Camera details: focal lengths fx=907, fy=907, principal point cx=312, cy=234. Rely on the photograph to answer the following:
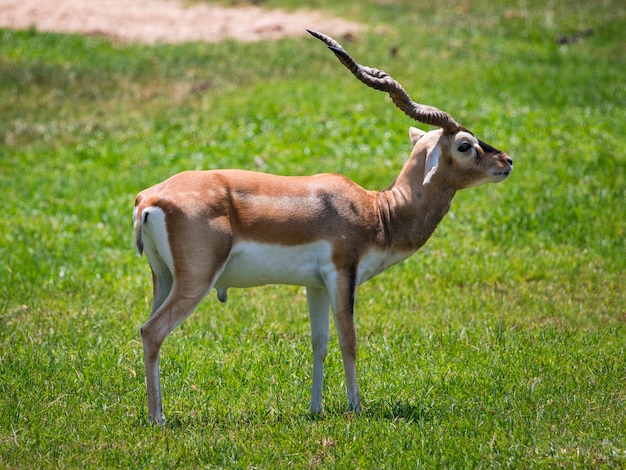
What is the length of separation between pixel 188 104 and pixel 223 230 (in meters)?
11.2

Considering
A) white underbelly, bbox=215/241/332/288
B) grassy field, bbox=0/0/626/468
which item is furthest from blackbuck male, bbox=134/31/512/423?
grassy field, bbox=0/0/626/468

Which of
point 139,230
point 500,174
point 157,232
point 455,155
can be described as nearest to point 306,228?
point 157,232

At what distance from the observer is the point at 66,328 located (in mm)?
7684

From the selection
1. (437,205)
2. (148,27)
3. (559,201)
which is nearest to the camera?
(437,205)

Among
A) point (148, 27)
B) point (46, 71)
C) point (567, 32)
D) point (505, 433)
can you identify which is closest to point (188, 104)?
point (46, 71)

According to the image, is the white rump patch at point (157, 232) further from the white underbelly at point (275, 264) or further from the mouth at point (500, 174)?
the mouth at point (500, 174)

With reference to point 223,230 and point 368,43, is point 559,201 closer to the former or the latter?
point 223,230

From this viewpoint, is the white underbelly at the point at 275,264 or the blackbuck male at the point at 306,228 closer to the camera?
the blackbuck male at the point at 306,228

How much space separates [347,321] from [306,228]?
0.66 meters

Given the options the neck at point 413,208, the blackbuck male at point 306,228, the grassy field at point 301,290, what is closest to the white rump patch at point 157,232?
the blackbuck male at point 306,228

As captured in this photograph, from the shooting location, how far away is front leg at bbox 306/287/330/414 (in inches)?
239

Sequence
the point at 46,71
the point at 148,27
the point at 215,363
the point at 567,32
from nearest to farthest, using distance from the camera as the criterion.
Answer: the point at 215,363 → the point at 46,71 → the point at 567,32 → the point at 148,27

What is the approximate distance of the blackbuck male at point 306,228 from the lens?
5.56 metres

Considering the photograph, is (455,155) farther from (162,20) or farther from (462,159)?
(162,20)
